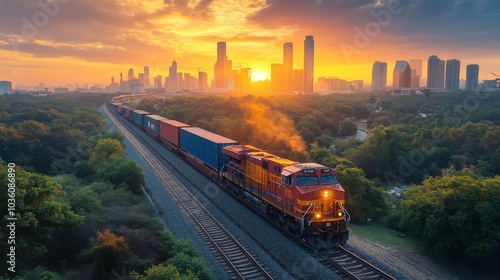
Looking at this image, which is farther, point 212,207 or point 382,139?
point 382,139

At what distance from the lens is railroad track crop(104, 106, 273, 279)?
1556 centimetres

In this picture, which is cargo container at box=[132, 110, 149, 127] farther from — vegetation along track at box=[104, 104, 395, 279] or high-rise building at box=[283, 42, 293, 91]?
high-rise building at box=[283, 42, 293, 91]

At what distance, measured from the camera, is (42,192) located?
14.5m

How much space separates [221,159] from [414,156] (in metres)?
30.6

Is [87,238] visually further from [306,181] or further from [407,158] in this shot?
[407,158]

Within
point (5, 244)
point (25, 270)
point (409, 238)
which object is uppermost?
point (5, 244)

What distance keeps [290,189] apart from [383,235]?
25.3 feet

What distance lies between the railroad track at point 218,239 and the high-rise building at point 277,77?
155644 millimetres

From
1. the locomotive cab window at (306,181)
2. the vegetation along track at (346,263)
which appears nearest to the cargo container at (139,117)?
the locomotive cab window at (306,181)

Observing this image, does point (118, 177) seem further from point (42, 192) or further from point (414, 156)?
point (414, 156)

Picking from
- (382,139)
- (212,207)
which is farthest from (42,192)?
(382,139)

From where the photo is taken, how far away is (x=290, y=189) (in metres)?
18.3

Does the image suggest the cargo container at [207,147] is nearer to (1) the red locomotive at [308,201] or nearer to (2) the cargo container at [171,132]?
(2) the cargo container at [171,132]

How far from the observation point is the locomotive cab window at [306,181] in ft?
58.9
